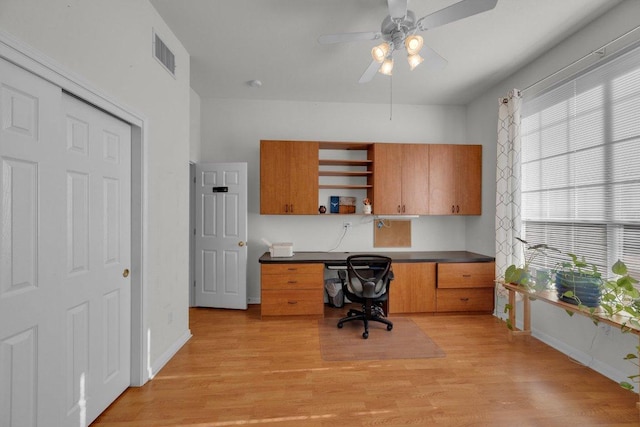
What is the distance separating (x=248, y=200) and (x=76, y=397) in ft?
9.06

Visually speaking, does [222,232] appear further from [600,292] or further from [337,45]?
[600,292]

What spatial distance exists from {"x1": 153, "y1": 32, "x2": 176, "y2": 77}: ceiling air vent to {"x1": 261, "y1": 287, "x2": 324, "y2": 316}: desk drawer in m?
2.54

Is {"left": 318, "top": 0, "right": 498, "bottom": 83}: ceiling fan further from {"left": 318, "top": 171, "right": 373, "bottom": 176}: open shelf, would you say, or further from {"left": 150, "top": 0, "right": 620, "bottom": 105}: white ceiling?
{"left": 318, "top": 171, "right": 373, "bottom": 176}: open shelf

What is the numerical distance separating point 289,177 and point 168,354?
90.9 inches

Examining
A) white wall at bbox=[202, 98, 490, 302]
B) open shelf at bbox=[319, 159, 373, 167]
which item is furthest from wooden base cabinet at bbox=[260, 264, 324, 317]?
open shelf at bbox=[319, 159, 373, 167]

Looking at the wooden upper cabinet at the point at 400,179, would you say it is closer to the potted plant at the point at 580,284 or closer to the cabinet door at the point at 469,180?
the cabinet door at the point at 469,180

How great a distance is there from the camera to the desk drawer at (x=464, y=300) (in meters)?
3.59

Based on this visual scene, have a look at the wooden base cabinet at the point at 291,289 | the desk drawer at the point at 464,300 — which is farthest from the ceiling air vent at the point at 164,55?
the desk drawer at the point at 464,300

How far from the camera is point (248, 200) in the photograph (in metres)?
4.05

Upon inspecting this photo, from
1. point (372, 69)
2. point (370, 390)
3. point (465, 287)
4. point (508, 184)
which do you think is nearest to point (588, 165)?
point (508, 184)

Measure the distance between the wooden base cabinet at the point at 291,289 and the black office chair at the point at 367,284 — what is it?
41cm

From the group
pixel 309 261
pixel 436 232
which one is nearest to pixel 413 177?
pixel 436 232

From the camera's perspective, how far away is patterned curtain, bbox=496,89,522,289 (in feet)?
10.2

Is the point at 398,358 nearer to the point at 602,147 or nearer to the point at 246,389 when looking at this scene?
the point at 246,389
